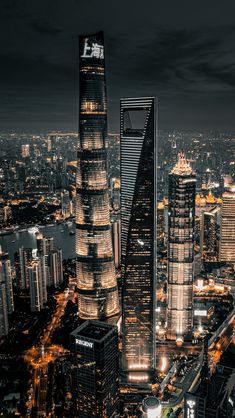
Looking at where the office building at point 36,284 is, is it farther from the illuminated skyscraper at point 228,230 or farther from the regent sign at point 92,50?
the illuminated skyscraper at point 228,230

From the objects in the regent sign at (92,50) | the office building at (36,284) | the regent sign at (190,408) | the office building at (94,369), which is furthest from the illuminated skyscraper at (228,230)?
the regent sign at (190,408)

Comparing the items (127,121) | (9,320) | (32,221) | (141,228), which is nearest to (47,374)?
(9,320)

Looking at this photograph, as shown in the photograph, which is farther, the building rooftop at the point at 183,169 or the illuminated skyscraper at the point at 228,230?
the illuminated skyscraper at the point at 228,230

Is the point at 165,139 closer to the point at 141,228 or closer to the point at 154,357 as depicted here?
the point at 141,228

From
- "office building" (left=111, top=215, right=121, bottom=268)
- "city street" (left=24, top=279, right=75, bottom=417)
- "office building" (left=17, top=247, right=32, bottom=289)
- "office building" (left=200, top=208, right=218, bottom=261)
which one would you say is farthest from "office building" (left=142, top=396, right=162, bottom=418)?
"office building" (left=200, top=208, right=218, bottom=261)

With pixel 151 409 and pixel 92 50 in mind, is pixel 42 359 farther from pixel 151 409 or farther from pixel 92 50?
pixel 92 50

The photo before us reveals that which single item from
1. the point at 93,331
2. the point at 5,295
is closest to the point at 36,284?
the point at 5,295
